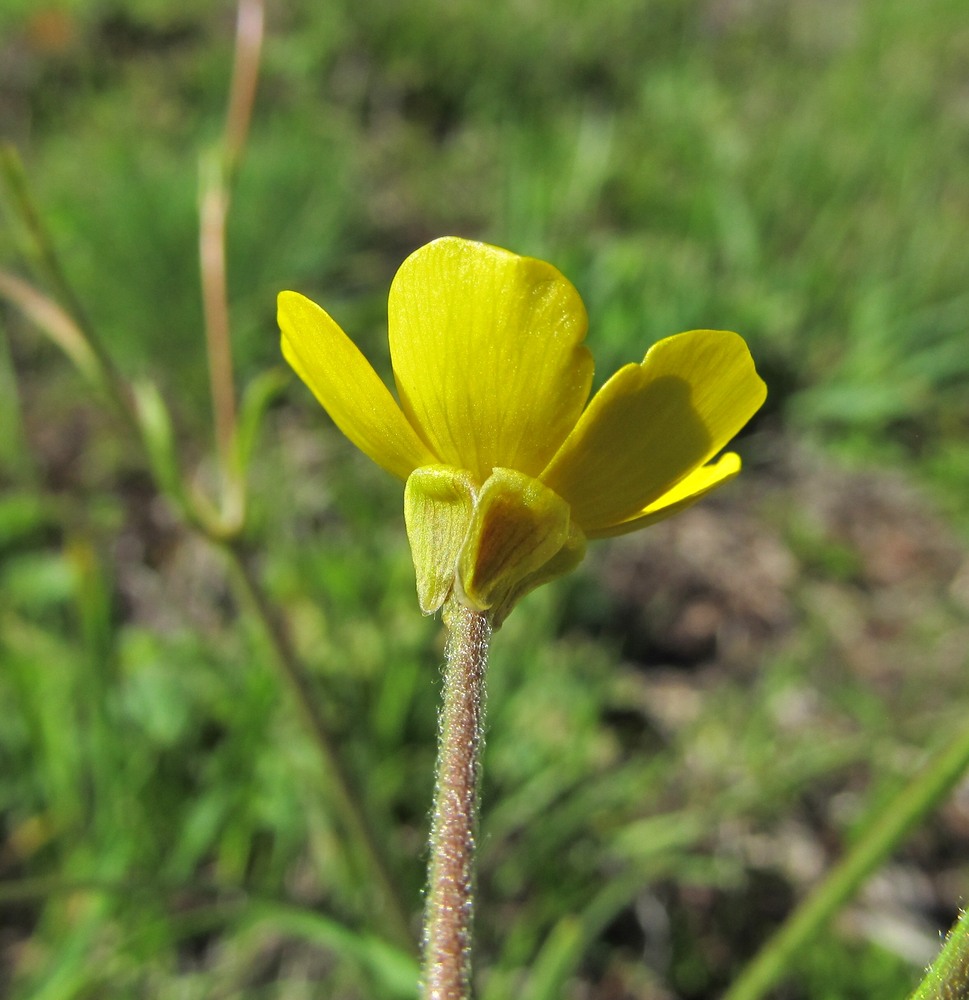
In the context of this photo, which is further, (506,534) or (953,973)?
(506,534)

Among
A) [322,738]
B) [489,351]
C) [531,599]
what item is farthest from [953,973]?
[531,599]

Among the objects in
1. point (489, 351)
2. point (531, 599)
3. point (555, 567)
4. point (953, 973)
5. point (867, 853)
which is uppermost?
point (489, 351)

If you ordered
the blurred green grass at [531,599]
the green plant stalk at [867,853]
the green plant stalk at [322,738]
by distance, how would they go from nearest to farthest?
1. the green plant stalk at [867,853]
2. the green plant stalk at [322,738]
3. the blurred green grass at [531,599]

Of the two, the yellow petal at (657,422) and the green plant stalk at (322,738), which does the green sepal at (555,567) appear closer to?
the yellow petal at (657,422)

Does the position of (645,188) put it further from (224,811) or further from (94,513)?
(224,811)

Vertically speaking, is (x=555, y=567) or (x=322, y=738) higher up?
(x=555, y=567)

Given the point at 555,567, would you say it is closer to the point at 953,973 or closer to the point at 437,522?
the point at 437,522

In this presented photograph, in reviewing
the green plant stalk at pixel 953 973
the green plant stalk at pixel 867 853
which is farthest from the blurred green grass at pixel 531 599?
the green plant stalk at pixel 953 973
